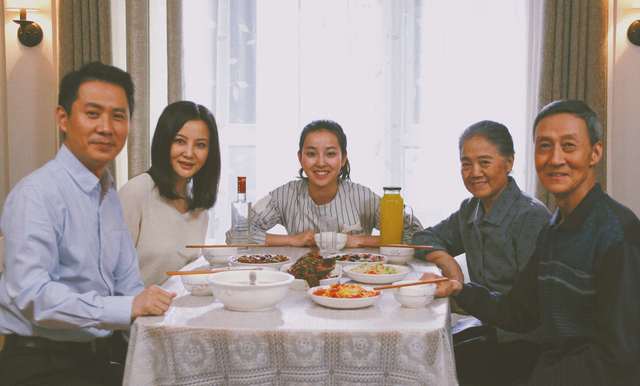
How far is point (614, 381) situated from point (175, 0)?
337 centimetres

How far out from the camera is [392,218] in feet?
8.63

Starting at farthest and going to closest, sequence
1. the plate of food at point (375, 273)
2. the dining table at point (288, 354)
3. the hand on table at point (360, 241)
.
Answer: the hand on table at point (360, 241) → the plate of food at point (375, 273) → the dining table at point (288, 354)

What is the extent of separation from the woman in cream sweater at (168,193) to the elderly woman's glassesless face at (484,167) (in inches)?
40.5

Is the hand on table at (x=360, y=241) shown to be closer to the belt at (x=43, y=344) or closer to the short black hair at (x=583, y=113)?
the short black hair at (x=583, y=113)

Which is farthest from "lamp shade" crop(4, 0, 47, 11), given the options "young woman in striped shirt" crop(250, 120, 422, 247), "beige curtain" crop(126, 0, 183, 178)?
"young woman in striped shirt" crop(250, 120, 422, 247)

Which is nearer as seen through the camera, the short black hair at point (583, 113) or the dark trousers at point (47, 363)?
the dark trousers at point (47, 363)

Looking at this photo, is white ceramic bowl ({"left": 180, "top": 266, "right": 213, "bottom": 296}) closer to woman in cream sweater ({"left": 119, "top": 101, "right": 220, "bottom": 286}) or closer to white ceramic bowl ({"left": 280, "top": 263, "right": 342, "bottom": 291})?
white ceramic bowl ({"left": 280, "top": 263, "right": 342, "bottom": 291})

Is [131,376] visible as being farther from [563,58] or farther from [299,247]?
[563,58]

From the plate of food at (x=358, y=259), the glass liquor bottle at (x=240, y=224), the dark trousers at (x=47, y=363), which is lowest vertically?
the dark trousers at (x=47, y=363)

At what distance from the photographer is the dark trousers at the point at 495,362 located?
1941mm

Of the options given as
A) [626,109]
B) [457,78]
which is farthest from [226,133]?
[626,109]

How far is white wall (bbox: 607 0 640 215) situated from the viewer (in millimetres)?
3791

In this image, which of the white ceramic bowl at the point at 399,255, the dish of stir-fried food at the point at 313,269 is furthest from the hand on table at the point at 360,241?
the dish of stir-fried food at the point at 313,269

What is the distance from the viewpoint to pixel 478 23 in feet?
13.0
